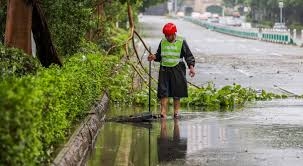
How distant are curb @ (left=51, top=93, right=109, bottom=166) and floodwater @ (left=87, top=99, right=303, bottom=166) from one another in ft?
0.46

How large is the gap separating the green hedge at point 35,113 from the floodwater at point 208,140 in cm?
80

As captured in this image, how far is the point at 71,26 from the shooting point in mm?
17422

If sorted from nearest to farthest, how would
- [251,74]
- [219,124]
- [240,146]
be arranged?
[240,146] < [219,124] < [251,74]

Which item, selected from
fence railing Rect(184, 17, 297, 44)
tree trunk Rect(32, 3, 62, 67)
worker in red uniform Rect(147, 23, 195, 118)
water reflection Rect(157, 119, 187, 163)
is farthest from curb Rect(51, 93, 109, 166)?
fence railing Rect(184, 17, 297, 44)

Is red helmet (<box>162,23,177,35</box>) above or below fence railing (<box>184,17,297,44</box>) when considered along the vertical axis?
above

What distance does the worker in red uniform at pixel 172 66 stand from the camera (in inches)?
523

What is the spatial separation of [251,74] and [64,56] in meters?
9.45

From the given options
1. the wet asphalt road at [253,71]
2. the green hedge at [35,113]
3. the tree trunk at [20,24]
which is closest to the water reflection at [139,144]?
the green hedge at [35,113]

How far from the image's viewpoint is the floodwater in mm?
9391

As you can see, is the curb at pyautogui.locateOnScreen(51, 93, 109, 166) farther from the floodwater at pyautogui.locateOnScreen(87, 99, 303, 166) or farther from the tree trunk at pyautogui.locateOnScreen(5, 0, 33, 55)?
the tree trunk at pyautogui.locateOnScreen(5, 0, 33, 55)

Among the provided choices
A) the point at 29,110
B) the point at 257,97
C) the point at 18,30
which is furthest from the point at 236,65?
the point at 29,110

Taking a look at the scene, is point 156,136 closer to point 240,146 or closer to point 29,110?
point 240,146

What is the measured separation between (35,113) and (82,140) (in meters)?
3.51

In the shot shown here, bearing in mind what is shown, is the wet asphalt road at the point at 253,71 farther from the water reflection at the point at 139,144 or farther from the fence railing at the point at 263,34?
the fence railing at the point at 263,34
